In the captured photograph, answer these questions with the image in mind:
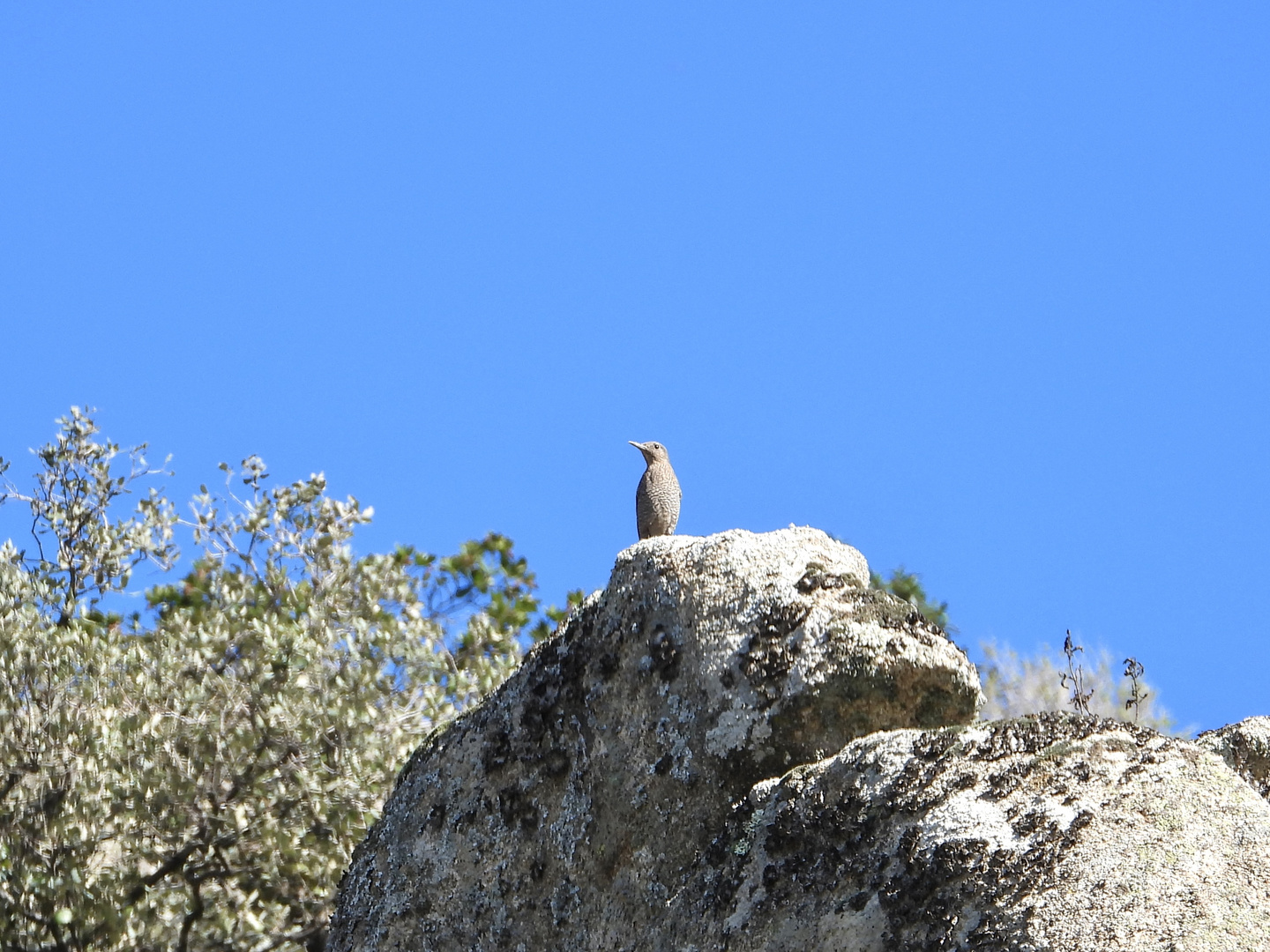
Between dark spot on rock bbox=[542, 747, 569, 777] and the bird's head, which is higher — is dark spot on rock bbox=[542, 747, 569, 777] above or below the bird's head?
below

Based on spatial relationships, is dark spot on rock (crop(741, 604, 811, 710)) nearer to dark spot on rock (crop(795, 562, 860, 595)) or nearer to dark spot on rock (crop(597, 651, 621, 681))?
dark spot on rock (crop(795, 562, 860, 595))

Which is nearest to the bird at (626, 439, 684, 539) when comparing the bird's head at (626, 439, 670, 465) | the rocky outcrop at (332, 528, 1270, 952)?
the bird's head at (626, 439, 670, 465)

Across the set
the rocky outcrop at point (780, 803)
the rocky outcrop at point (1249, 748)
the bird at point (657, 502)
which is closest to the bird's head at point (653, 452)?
the bird at point (657, 502)

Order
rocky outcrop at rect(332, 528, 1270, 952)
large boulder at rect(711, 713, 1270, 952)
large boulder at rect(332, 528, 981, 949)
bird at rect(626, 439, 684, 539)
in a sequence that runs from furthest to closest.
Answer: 1. bird at rect(626, 439, 684, 539)
2. large boulder at rect(332, 528, 981, 949)
3. rocky outcrop at rect(332, 528, 1270, 952)
4. large boulder at rect(711, 713, 1270, 952)

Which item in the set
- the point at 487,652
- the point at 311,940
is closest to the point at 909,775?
the point at 311,940

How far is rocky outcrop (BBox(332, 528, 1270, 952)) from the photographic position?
4.63 m

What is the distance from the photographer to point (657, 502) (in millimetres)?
9367

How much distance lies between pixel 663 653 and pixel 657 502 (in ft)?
10.2

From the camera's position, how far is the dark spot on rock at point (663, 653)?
6.26m

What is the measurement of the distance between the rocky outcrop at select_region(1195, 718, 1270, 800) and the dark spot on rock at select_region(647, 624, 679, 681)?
2.22 m

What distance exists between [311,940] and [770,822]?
20.3 feet

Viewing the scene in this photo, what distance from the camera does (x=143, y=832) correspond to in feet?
35.0

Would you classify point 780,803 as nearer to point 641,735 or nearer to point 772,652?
point 772,652

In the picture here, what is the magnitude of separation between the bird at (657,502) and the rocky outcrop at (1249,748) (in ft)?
12.6
